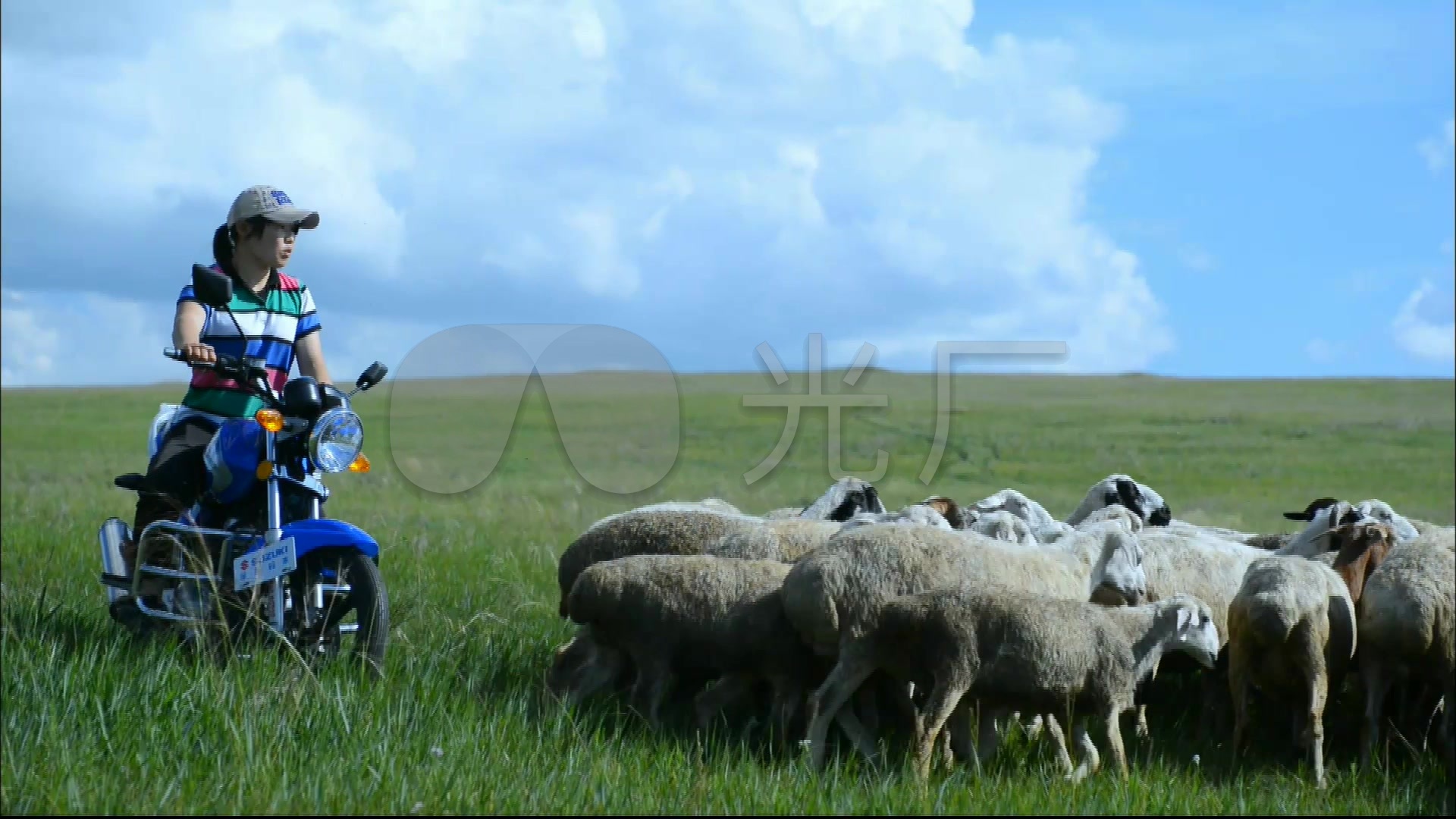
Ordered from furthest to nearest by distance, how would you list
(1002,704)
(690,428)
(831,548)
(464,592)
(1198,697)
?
(690,428) < (464,592) < (1198,697) < (831,548) < (1002,704)

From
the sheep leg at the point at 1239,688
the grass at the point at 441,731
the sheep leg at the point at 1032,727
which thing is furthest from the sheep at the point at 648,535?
the sheep leg at the point at 1239,688

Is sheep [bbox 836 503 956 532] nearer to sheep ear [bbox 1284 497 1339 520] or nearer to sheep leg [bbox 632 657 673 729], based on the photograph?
sheep leg [bbox 632 657 673 729]

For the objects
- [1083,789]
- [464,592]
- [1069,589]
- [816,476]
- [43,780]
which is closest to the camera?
[43,780]

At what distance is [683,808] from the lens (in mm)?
6012

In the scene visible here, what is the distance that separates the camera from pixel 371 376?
8.07m

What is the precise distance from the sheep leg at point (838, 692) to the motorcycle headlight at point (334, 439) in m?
2.75

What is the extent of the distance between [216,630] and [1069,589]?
4844mm

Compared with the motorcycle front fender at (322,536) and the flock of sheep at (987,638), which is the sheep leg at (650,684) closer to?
the flock of sheep at (987,638)

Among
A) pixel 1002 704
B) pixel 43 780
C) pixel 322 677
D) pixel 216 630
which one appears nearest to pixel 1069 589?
pixel 1002 704

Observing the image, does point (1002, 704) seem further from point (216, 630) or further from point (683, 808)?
point (216, 630)

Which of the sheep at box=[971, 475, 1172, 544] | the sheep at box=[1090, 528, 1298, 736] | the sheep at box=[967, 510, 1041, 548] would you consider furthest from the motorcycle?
the sheep at box=[971, 475, 1172, 544]

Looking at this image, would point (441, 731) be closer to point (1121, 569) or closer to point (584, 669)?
point (584, 669)

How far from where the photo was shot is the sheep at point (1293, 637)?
7328 mm

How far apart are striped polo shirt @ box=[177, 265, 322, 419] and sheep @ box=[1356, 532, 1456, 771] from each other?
628 centimetres
